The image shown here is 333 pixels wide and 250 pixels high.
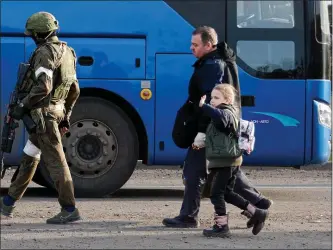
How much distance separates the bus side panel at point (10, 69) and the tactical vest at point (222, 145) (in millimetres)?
3699

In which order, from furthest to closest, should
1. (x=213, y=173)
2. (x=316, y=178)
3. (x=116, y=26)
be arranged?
(x=316, y=178)
(x=116, y=26)
(x=213, y=173)

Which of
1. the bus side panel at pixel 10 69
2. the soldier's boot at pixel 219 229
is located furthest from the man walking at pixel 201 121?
the bus side panel at pixel 10 69

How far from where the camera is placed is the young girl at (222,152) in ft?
27.9

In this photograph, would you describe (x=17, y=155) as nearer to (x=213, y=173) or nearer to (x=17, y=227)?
(x=17, y=227)

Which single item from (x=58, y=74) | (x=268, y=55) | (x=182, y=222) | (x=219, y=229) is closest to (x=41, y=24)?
(x=58, y=74)

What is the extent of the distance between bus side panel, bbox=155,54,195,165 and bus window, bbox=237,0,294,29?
2.55ft

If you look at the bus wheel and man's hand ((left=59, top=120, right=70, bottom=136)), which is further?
the bus wheel

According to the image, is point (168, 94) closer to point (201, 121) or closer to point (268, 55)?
point (268, 55)

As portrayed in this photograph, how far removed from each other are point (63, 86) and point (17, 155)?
2.81m

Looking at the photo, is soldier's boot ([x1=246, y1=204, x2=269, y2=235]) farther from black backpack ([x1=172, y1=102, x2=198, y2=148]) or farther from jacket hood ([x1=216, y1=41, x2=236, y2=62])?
jacket hood ([x1=216, y1=41, x2=236, y2=62])

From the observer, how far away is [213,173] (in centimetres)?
871

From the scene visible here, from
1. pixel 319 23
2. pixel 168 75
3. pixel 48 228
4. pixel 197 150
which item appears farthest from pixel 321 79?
pixel 48 228

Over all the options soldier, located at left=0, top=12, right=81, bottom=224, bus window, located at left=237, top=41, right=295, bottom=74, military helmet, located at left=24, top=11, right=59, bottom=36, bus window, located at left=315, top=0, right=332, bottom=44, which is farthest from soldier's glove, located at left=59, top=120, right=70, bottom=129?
bus window, located at left=315, top=0, right=332, bottom=44

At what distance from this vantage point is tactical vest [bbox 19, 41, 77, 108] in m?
9.08
